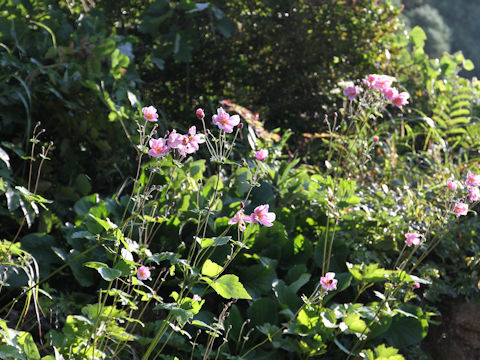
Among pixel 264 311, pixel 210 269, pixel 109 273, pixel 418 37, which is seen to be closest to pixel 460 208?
pixel 264 311

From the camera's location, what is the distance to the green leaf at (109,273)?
1467 millimetres

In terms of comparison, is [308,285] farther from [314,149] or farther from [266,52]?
[266,52]

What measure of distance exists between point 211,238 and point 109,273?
43 cm

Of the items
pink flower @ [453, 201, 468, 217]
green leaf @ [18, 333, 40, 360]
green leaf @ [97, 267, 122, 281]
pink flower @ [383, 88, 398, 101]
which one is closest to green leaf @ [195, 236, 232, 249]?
green leaf @ [97, 267, 122, 281]

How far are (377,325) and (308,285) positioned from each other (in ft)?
1.33

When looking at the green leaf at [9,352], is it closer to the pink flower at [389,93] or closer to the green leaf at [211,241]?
the green leaf at [211,241]

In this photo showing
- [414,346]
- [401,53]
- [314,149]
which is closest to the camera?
[414,346]

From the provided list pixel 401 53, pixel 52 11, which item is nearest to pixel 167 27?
pixel 52 11

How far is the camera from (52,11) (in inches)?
127

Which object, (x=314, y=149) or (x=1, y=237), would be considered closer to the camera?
(x=1, y=237)

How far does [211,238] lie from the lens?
183cm

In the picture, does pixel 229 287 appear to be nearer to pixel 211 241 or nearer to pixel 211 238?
pixel 211 241

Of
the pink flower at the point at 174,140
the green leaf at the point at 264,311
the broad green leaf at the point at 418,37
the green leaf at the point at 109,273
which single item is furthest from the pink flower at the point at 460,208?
the broad green leaf at the point at 418,37

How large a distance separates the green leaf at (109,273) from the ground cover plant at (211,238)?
82 mm
